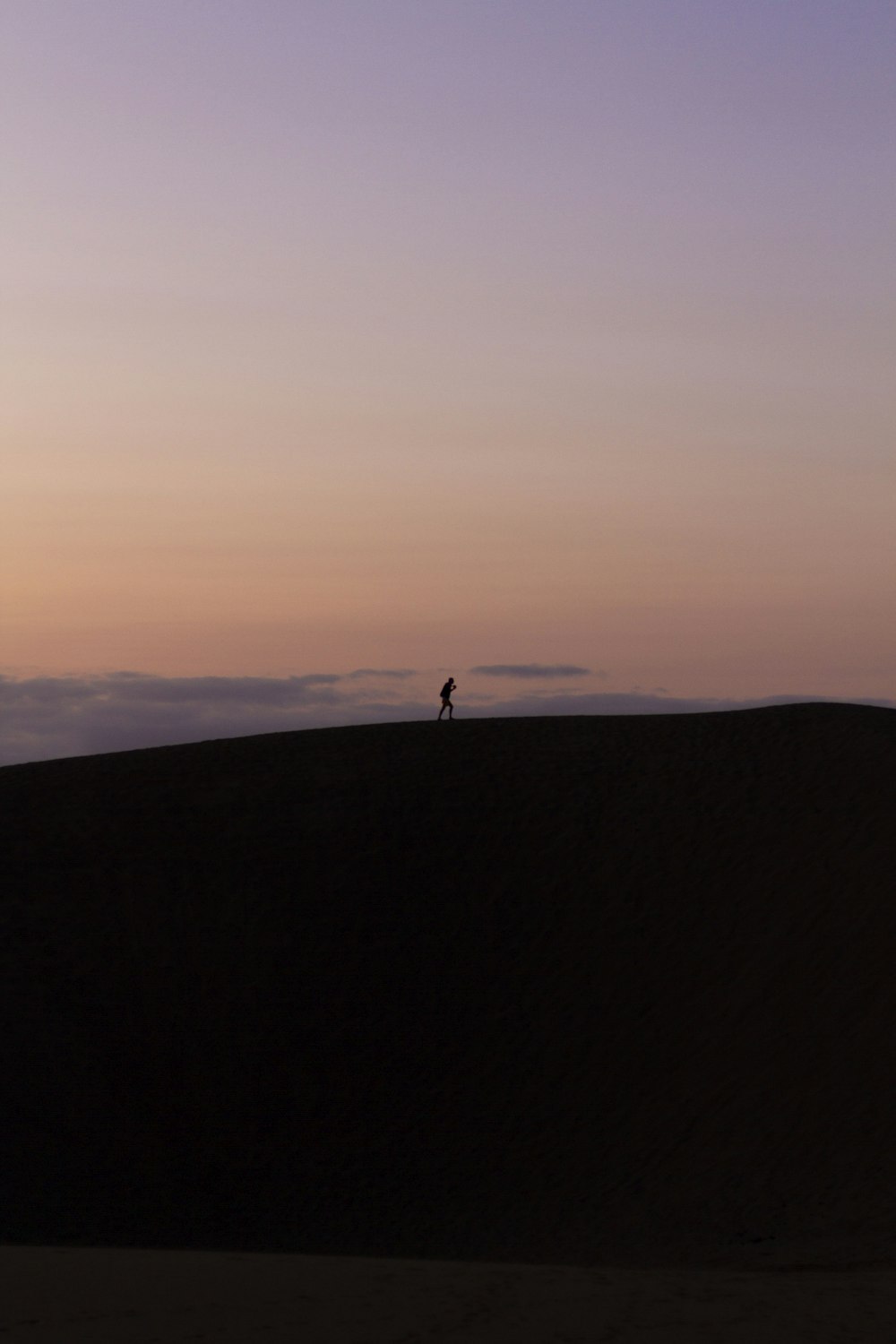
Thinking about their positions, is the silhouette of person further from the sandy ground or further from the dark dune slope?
the sandy ground

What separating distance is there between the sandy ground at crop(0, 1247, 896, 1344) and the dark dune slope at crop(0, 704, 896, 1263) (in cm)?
386

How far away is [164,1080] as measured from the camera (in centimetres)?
2053

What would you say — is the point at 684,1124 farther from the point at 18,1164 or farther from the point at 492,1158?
the point at 18,1164

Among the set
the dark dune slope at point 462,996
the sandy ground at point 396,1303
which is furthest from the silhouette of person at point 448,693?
the sandy ground at point 396,1303

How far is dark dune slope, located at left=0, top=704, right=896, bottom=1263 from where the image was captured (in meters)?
18.0

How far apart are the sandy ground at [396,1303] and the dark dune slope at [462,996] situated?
3864mm

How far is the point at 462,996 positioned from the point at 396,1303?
11.0m

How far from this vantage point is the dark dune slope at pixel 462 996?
1795 centimetres

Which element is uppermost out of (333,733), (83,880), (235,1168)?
(333,733)

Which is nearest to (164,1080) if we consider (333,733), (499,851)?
(499,851)

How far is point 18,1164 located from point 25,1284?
8.49m

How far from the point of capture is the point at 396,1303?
435 inches

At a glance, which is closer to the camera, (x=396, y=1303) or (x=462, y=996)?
(x=396, y=1303)

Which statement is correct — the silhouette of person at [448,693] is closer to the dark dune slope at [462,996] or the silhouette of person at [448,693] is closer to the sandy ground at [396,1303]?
the dark dune slope at [462,996]
